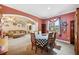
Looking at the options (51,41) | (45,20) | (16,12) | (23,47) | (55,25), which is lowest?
(23,47)

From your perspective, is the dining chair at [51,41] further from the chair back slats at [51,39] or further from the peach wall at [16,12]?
the peach wall at [16,12]

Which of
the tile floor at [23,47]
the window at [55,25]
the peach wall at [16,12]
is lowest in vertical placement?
the tile floor at [23,47]

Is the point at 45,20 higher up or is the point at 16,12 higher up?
the point at 16,12

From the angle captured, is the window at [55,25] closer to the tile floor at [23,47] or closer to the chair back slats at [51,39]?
the chair back slats at [51,39]

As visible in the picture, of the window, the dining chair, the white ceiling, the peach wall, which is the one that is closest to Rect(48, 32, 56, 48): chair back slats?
the dining chair

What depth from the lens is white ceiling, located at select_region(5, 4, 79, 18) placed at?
2.86 metres

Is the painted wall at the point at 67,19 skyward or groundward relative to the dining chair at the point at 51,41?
skyward

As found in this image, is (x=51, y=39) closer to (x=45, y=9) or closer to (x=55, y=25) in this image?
(x=55, y=25)

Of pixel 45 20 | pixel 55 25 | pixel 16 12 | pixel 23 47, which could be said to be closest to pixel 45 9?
pixel 45 20

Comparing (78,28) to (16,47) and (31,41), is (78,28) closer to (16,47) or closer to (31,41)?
(31,41)

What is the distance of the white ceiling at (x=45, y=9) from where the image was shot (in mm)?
2856

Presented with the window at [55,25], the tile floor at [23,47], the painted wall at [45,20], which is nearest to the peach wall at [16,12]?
the painted wall at [45,20]

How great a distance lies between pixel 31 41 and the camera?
2.93m

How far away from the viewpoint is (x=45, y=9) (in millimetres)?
2912
